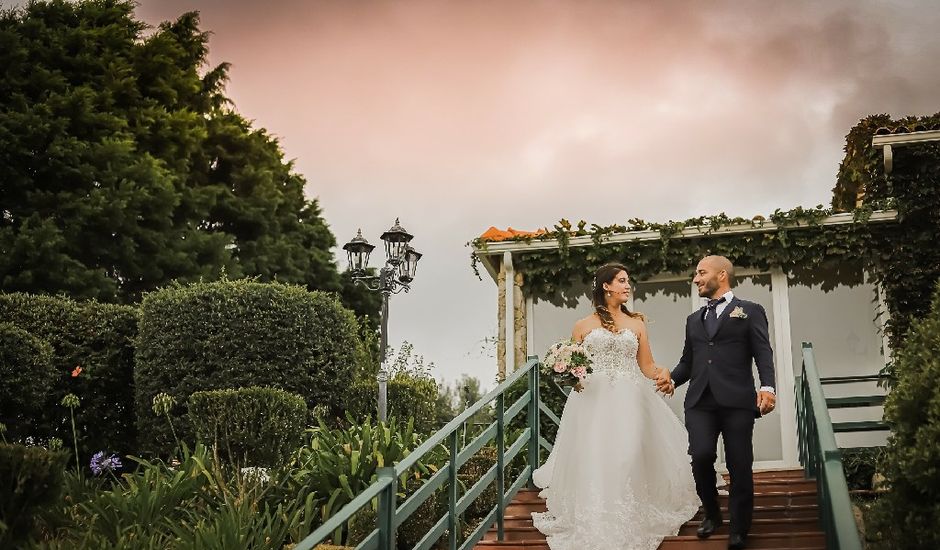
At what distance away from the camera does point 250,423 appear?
10828 millimetres

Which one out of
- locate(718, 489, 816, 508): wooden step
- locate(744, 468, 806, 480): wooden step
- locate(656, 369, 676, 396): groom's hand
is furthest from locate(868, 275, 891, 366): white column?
locate(656, 369, 676, 396): groom's hand

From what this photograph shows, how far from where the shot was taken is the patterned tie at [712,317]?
6.52 m

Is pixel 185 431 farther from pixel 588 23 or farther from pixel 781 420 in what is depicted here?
pixel 588 23

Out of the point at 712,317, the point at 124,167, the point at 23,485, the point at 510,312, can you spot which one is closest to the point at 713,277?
the point at 712,317

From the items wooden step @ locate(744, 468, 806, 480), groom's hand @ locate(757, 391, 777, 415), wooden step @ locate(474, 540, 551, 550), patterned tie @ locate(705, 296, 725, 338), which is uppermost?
patterned tie @ locate(705, 296, 725, 338)

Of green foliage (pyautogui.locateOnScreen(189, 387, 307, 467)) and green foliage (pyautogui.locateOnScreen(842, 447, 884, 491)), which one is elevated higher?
green foliage (pyautogui.locateOnScreen(189, 387, 307, 467))

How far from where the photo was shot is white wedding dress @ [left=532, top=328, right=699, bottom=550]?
6816 millimetres

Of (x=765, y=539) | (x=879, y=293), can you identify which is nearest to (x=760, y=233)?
(x=879, y=293)

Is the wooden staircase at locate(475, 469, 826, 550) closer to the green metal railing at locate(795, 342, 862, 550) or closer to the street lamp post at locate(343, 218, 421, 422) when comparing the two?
the green metal railing at locate(795, 342, 862, 550)

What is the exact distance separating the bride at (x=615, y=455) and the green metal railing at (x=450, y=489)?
1.36ft

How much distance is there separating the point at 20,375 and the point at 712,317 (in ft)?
29.7

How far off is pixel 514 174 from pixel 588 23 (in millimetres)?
5750

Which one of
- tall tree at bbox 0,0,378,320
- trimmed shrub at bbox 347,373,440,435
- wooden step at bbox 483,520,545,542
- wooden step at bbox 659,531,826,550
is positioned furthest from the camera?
tall tree at bbox 0,0,378,320

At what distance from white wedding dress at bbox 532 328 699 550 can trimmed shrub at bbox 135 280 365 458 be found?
595cm
